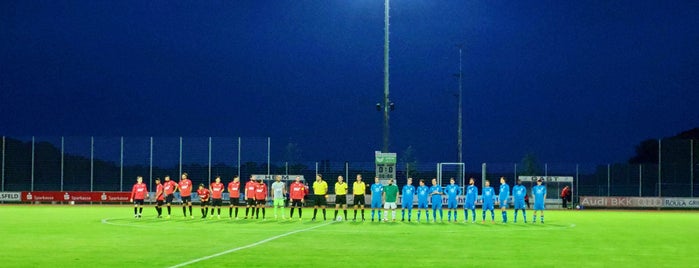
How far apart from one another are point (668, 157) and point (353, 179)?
2889 centimetres

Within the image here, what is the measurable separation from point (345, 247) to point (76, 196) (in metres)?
43.2

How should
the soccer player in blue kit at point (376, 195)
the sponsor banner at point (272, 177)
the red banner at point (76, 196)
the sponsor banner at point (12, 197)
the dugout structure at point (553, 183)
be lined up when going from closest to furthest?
1. the soccer player in blue kit at point (376, 195)
2. the sponsor banner at point (272, 177)
3. the dugout structure at point (553, 183)
4. the red banner at point (76, 196)
5. the sponsor banner at point (12, 197)

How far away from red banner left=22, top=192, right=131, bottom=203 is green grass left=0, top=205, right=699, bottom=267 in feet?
101

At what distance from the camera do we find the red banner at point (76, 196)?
5834 cm

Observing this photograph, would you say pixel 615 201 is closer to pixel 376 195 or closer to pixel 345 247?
pixel 376 195

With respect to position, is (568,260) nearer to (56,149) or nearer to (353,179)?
(353,179)

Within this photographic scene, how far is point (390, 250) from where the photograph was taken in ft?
61.3

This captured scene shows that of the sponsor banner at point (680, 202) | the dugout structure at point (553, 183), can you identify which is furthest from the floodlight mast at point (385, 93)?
the sponsor banner at point (680, 202)

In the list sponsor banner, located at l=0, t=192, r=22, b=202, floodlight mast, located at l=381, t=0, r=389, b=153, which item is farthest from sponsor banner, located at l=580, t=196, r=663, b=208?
sponsor banner, located at l=0, t=192, r=22, b=202

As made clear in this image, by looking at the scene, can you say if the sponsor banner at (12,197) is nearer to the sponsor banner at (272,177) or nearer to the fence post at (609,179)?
the sponsor banner at (272,177)

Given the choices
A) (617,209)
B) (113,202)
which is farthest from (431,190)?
(113,202)

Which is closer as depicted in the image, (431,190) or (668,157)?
(431,190)

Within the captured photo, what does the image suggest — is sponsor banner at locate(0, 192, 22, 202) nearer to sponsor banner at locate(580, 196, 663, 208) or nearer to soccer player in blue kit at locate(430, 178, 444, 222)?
soccer player in blue kit at locate(430, 178, 444, 222)

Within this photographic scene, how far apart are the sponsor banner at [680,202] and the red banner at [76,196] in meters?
34.7
